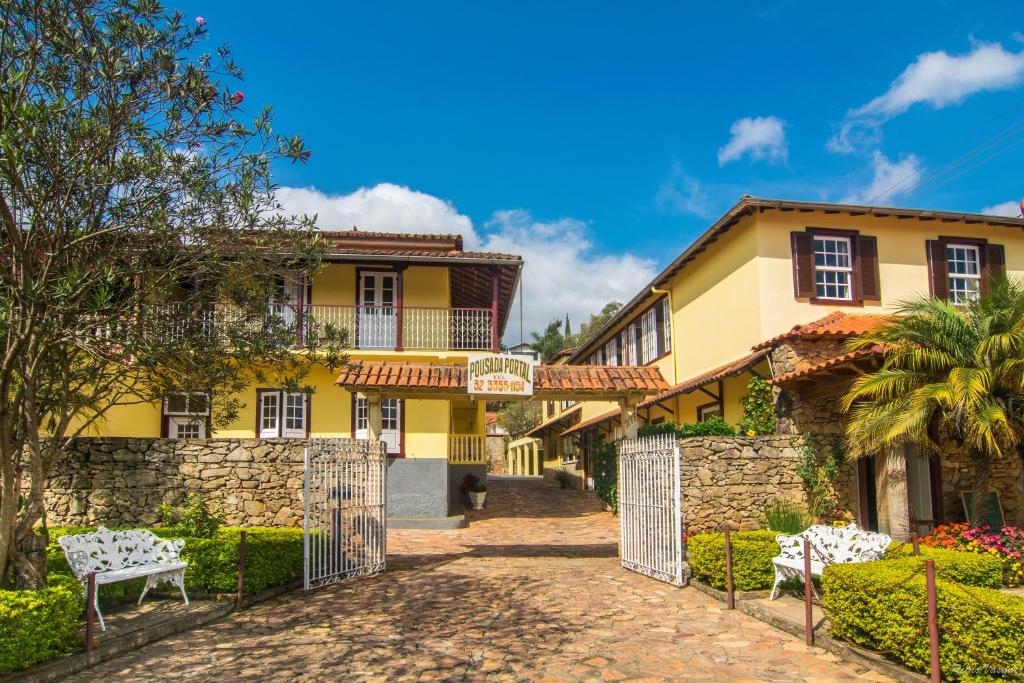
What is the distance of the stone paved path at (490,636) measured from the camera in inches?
274

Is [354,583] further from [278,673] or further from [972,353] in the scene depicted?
[972,353]

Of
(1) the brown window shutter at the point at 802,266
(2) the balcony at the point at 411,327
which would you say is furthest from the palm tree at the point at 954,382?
(2) the balcony at the point at 411,327

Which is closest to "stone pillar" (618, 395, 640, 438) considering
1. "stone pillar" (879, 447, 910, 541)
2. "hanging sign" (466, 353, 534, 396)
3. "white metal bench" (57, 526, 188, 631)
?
"hanging sign" (466, 353, 534, 396)

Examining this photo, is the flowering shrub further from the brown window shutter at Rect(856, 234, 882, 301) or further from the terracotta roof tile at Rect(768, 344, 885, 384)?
the brown window shutter at Rect(856, 234, 882, 301)

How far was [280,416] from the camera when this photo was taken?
19344mm

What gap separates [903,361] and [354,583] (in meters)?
8.61

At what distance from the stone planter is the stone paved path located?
7.83 meters

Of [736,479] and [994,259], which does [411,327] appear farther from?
[994,259]

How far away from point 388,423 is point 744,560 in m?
11.4

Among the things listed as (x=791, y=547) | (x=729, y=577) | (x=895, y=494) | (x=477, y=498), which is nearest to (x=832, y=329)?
(x=895, y=494)

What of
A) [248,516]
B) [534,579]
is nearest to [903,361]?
[534,579]

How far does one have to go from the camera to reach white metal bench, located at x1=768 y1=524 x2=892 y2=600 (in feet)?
28.2

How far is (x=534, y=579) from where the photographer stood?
1166 centimetres

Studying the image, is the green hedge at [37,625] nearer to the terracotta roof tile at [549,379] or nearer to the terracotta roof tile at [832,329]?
the terracotta roof tile at [549,379]
